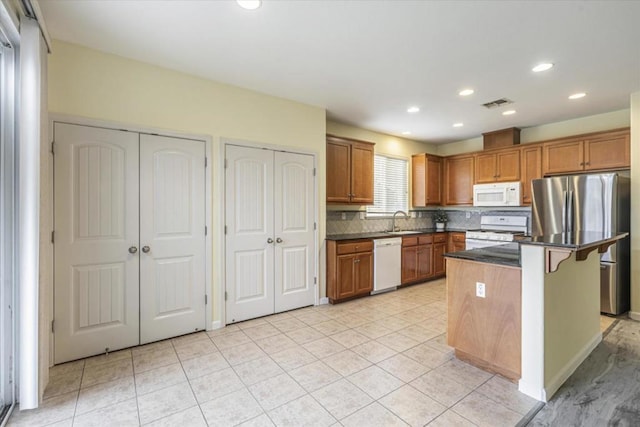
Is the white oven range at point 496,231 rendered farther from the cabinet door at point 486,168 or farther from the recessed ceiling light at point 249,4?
the recessed ceiling light at point 249,4

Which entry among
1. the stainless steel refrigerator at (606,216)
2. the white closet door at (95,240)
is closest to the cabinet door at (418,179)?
the stainless steel refrigerator at (606,216)

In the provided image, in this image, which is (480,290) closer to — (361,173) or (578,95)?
(361,173)

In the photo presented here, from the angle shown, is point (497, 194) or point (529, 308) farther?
point (497, 194)

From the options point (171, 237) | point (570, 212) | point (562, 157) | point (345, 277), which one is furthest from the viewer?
point (562, 157)

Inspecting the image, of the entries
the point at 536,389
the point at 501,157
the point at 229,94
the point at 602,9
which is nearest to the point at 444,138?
the point at 501,157

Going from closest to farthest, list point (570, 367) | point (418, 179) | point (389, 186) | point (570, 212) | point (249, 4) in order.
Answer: point (249, 4) → point (570, 367) → point (570, 212) → point (389, 186) → point (418, 179)

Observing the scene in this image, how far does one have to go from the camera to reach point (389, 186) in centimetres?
580

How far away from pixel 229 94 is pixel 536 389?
3798 mm

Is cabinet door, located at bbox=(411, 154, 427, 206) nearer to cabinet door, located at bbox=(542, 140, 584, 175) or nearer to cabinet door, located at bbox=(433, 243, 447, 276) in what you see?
cabinet door, located at bbox=(433, 243, 447, 276)

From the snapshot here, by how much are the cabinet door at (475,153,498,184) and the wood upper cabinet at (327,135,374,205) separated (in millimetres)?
2185

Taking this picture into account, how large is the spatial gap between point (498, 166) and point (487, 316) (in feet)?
12.3

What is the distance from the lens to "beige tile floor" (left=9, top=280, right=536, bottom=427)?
189 cm

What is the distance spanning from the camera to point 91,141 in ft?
8.68

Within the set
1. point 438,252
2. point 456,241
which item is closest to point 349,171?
point 438,252
